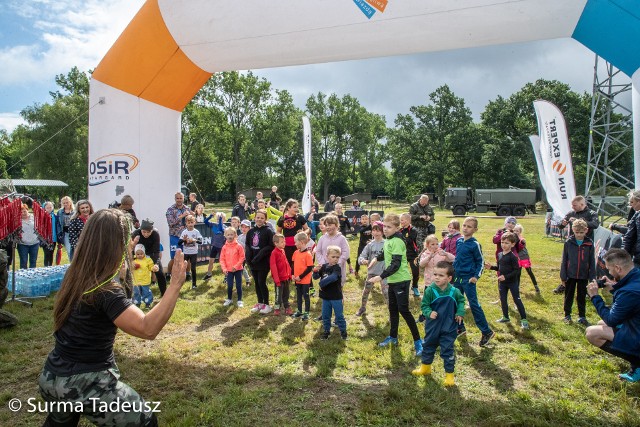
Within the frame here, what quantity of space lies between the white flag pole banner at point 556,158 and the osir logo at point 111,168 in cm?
1083

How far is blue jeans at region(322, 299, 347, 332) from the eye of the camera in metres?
5.67

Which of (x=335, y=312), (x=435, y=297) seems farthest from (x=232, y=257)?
(x=435, y=297)

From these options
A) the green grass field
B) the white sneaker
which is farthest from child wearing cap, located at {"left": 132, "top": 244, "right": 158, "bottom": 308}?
the white sneaker

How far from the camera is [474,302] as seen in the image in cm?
548

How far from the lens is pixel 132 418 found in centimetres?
212

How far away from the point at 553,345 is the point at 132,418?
543cm

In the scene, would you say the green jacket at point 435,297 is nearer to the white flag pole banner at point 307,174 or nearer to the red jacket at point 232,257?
the red jacket at point 232,257

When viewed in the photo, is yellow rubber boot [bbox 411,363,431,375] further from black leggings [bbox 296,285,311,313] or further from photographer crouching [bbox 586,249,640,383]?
black leggings [bbox 296,285,311,313]

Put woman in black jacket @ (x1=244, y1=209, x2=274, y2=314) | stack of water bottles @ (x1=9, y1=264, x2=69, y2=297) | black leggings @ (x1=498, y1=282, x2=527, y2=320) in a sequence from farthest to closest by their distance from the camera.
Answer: stack of water bottles @ (x1=9, y1=264, x2=69, y2=297), woman in black jacket @ (x1=244, y1=209, x2=274, y2=314), black leggings @ (x1=498, y1=282, x2=527, y2=320)

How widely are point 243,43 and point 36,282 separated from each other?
20.5 ft

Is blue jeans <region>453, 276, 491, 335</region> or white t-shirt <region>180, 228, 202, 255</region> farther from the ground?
white t-shirt <region>180, 228, 202, 255</region>

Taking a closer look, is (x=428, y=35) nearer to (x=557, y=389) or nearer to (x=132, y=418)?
(x=557, y=389)

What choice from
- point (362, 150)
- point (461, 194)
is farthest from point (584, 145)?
point (362, 150)

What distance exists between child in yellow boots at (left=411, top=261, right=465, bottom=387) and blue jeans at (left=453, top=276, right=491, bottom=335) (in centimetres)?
107
